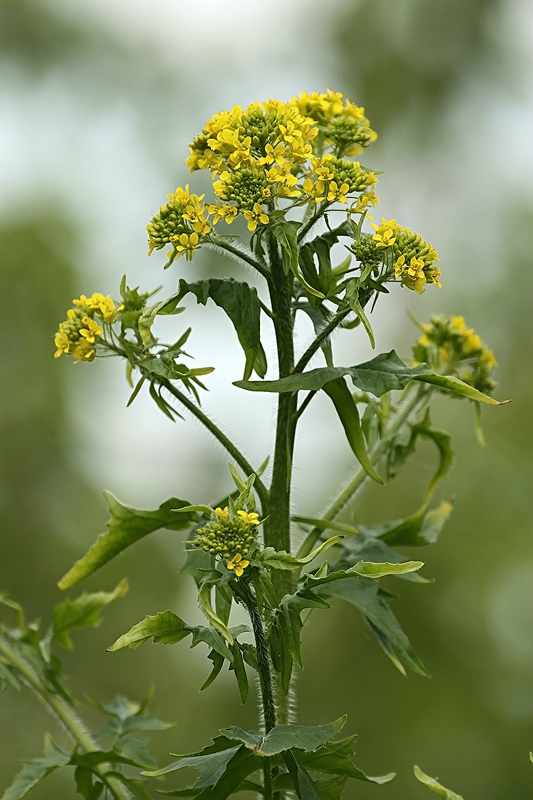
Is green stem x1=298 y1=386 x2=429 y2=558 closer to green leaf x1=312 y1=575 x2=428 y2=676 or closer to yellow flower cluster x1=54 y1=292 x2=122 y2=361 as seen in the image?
green leaf x1=312 y1=575 x2=428 y2=676

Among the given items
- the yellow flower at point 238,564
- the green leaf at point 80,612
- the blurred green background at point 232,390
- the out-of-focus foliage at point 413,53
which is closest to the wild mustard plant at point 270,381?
the yellow flower at point 238,564

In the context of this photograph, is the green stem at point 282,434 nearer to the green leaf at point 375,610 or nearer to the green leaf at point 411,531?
the green leaf at point 375,610

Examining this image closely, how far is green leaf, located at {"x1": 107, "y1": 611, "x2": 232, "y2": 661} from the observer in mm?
735

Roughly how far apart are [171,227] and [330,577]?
0.37 metres

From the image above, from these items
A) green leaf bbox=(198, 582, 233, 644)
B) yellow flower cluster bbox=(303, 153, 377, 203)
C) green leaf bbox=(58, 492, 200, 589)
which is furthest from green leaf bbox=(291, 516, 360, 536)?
yellow flower cluster bbox=(303, 153, 377, 203)

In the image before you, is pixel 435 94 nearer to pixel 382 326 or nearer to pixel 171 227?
pixel 382 326

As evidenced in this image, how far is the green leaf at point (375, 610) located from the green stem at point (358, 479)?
0.35 feet

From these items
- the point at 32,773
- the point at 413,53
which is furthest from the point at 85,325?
the point at 413,53

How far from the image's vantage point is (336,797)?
0.83 m

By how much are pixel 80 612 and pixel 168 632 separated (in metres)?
0.40

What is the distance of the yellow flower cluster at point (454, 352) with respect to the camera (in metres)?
1.20

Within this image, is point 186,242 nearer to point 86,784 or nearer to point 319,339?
point 319,339

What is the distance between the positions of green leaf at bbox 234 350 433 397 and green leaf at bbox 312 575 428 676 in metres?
0.21

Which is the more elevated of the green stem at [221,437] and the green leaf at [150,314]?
the green leaf at [150,314]
